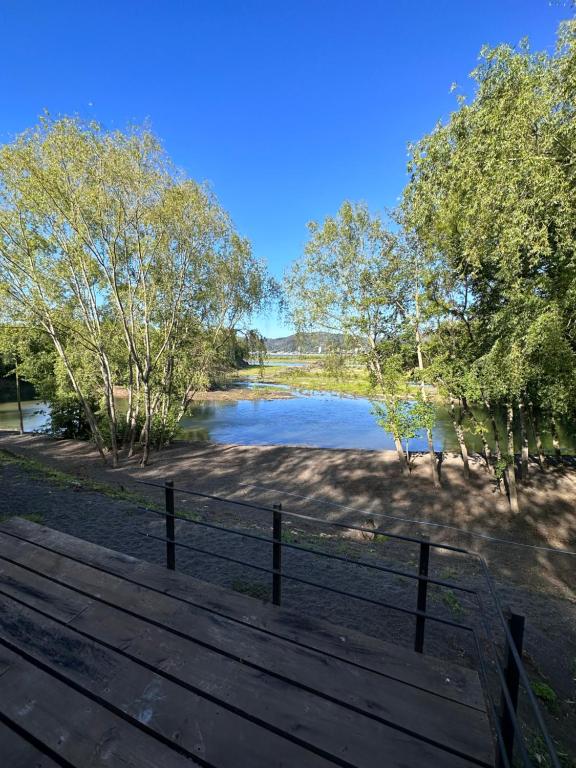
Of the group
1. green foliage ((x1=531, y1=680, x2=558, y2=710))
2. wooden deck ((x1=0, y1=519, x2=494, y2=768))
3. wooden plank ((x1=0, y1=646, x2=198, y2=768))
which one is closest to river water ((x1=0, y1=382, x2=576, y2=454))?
green foliage ((x1=531, y1=680, x2=558, y2=710))

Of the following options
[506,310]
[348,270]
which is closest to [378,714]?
[506,310]

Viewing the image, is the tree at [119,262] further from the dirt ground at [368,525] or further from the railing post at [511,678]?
the railing post at [511,678]

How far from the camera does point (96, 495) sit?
702cm

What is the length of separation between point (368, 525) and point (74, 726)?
7.75 metres

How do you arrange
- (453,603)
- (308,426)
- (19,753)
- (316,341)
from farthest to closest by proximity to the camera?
(308,426)
(316,341)
(453,603)
(19,753)

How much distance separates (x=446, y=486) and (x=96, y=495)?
9635 millimetres

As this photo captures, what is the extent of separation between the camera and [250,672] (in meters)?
1.79

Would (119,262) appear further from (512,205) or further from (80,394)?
(512,205)

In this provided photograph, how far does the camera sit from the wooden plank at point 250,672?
5.08ft

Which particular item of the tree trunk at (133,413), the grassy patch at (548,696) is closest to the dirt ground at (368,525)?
the grassy patch at (548,696)

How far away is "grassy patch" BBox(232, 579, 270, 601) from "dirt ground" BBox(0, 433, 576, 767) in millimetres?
18

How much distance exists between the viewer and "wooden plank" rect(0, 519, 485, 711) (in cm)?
178

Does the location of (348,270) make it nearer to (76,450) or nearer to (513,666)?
(513,666)

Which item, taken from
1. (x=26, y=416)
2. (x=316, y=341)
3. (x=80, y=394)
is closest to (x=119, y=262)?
(x=80, y=394)
